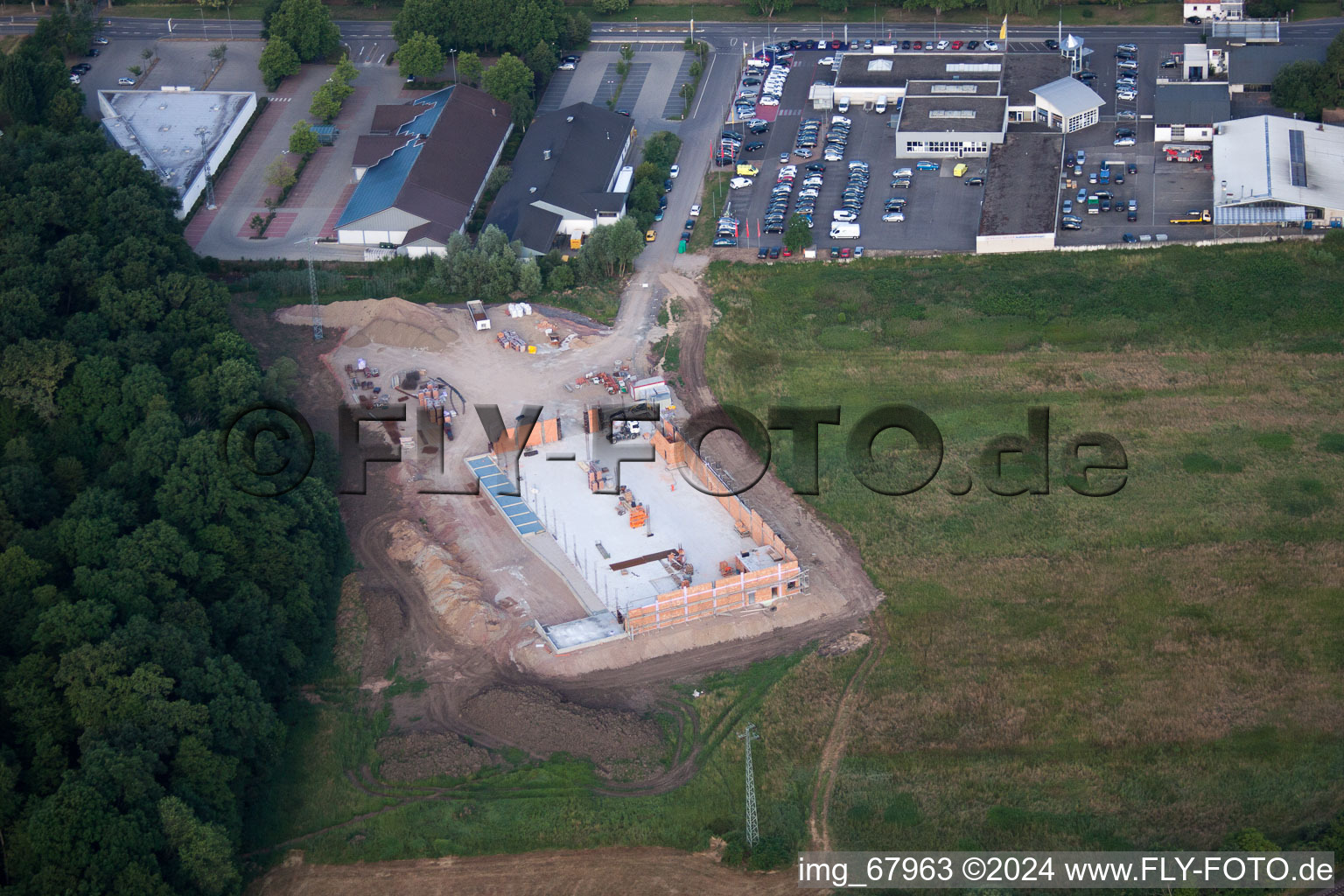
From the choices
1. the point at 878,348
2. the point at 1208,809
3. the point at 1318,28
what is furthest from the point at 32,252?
the point at 1318,28

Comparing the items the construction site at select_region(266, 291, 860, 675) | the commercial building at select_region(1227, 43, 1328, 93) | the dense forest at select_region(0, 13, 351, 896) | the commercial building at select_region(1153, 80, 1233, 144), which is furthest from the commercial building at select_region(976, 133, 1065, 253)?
the dense forest at select_region(0, 13, 351, 896)

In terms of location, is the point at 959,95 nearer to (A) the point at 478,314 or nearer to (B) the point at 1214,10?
(B) the point at 1214,10

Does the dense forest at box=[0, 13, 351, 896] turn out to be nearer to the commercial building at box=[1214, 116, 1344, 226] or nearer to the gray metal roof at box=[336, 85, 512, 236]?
the gray metal roof at box=[336, 85, 512, 236]

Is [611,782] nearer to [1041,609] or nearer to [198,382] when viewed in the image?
[1041,609]

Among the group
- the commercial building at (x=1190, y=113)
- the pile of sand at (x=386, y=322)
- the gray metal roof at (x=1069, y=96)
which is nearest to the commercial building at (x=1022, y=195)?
the gray metal roof at (x=1069, y=96)

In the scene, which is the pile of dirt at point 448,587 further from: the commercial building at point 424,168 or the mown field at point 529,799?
the commercial building at point 424,168
